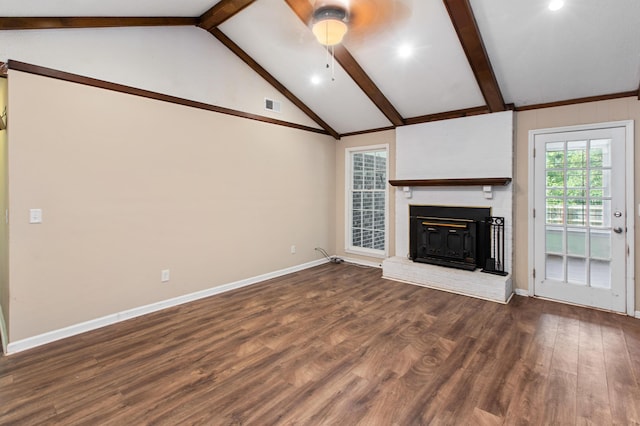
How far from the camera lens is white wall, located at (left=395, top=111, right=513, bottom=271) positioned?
163 inches

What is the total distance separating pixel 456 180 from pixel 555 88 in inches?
59.1

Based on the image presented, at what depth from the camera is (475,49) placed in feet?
10.4

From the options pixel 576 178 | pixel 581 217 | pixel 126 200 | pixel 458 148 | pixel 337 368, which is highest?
pixel 458 148

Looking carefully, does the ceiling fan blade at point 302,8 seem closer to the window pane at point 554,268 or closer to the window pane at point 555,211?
the window pane at point 555,211

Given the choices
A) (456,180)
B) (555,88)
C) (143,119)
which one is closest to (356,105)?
(456,180)

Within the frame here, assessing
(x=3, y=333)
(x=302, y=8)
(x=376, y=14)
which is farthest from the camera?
(x=302, y=8)

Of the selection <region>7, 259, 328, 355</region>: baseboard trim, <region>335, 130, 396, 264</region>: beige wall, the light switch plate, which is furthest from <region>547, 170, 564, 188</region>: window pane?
the light switch plate

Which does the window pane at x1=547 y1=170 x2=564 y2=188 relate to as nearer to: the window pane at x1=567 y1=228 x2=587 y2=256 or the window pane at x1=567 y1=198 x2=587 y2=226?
the window pane at x1=567 y1=198 x2=587 y2=226

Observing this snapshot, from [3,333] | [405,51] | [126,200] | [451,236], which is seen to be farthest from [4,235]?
[451,236]

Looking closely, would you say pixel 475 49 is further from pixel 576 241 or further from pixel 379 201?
pixel 379 201

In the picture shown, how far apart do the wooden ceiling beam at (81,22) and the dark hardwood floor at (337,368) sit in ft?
9.14

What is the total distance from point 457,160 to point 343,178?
212 centimetres

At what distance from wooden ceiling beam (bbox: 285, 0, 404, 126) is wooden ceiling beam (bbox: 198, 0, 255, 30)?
53 cm

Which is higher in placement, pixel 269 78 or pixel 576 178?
pixel 269 78
